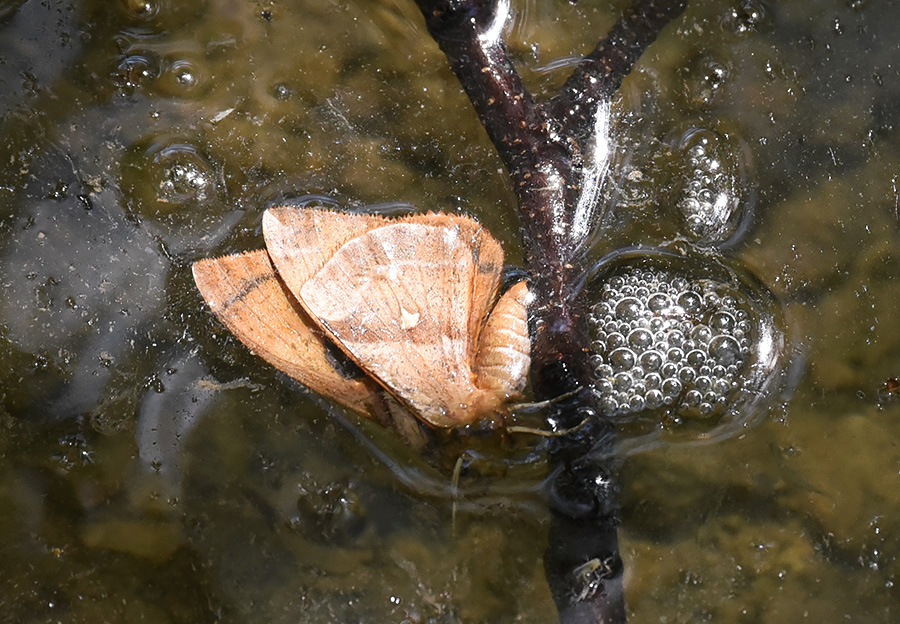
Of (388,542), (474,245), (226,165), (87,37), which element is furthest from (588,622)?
(87,37)

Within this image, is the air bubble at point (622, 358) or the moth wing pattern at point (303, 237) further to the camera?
the air bubble at point (622, 358)

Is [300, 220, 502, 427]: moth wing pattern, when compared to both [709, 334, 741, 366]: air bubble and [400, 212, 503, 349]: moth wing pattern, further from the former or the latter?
[709, 334, 741, 366]: air bubble

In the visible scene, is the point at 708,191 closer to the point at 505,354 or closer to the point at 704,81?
the point at 704,81

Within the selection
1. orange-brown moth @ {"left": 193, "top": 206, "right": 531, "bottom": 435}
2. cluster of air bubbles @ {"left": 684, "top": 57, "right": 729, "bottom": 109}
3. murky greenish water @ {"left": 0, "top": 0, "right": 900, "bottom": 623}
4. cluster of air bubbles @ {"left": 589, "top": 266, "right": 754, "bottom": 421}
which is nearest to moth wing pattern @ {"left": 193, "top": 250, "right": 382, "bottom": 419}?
orange-brown moth @ {"left": 193, "top": 206, "right": 531, "bottom": 435}

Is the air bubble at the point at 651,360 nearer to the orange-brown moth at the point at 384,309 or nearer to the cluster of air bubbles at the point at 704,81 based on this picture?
the orange-brown moth at the point at 384,309

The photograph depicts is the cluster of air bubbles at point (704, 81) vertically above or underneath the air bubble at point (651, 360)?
above

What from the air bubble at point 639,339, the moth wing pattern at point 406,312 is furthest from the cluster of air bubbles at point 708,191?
the moth wing pattern at point 406,312

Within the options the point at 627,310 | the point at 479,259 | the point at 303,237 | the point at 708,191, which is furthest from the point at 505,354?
the point at 708,191
